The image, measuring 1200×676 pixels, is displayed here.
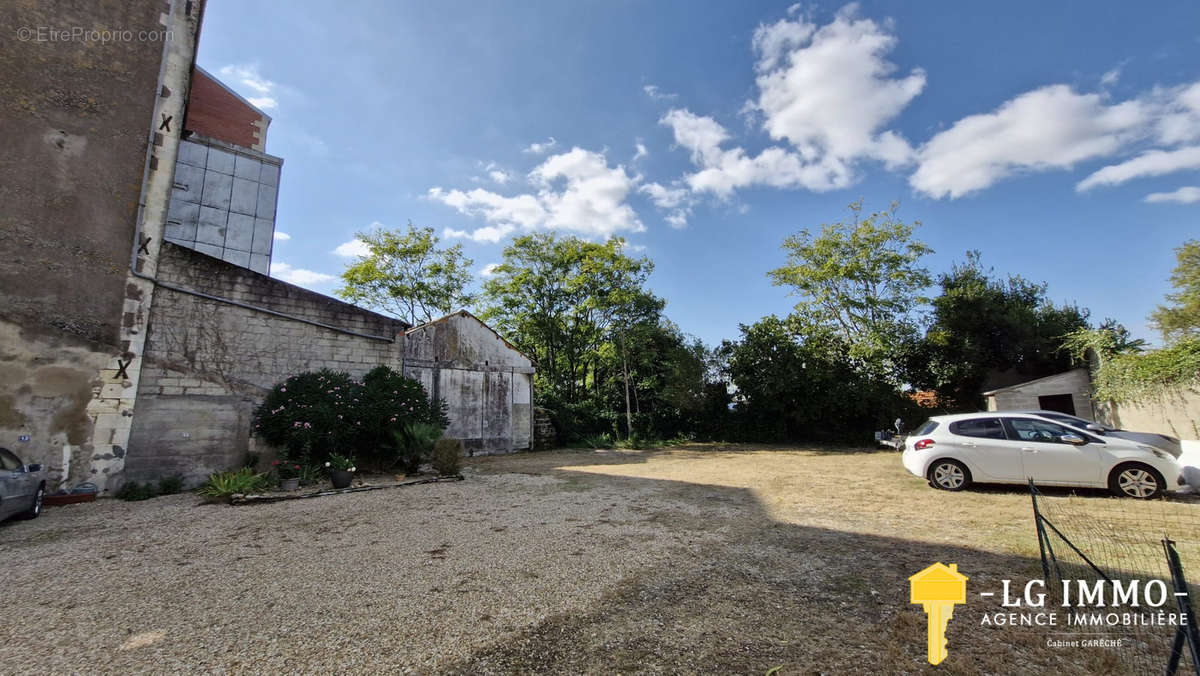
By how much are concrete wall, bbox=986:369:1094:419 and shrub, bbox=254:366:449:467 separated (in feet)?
57.9

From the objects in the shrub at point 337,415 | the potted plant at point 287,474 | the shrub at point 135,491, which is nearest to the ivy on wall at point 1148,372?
the shrub at point 337,415

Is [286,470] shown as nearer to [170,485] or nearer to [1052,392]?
[170,485]

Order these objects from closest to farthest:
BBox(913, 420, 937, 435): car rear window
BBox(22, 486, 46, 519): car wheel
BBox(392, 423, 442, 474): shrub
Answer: BBox(22, 486, 46, 519): car wheel → BBox(913, 420, 937, 435): car rear window → BBox(392, 423, 442, 474): shrub

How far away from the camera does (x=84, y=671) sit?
256 centimetres

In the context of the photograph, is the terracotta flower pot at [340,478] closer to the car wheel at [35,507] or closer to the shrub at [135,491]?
the shrub at [135,491]

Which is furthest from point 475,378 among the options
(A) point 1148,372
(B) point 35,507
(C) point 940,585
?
(A) point 1148,372

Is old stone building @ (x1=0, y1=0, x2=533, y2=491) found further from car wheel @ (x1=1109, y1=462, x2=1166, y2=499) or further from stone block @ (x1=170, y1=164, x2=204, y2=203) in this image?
car wheel @ (x1=1109, y1=462, x2=1166, y2=499)

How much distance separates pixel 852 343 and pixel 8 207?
23699 millimetres

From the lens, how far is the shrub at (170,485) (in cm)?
815

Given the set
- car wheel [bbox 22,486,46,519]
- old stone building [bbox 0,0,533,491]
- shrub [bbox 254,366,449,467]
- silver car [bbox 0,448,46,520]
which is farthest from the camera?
shrub [bbox 254,366,449,467]

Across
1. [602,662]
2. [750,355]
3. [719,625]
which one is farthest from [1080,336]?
[602,662]

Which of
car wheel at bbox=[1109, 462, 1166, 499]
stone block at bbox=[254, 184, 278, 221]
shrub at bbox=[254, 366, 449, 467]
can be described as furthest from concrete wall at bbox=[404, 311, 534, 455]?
car wheel at bbox=[1109, 462, 1166, 499]

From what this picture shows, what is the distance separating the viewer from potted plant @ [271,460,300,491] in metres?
8.02

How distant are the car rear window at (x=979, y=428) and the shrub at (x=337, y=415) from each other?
1057cm
